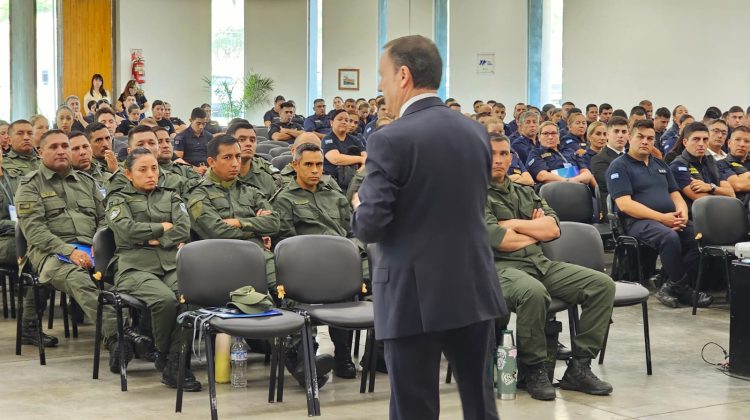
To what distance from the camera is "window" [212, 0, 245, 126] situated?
19.7 metres

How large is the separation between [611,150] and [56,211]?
4.67 meters

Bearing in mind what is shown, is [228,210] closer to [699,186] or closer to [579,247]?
[579,247]

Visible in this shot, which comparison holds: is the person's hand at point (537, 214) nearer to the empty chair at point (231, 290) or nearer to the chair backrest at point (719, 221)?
the empty chair at point (231, 290)

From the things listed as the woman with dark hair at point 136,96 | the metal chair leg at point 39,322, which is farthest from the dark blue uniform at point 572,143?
the woman with dark hair at point 136,96

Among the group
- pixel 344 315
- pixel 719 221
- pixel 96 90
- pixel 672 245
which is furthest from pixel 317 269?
pixel 96 90

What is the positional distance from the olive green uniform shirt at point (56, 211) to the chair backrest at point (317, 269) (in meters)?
1.41

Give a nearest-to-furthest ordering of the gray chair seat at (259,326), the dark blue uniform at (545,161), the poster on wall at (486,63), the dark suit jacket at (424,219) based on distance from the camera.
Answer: the dark suit jacket at (424,219), the gray chair seat at (259,326), the dark blue uniform at (545,161), the poster on wall at (486,63)

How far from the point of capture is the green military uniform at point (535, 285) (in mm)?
4727

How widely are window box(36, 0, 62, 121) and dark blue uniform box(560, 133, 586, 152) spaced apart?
11137 mm

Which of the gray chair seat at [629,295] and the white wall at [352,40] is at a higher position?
the white wall at [352,40]

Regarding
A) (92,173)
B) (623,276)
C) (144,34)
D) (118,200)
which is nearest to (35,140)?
(92,173)

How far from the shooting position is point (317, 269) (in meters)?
4.89

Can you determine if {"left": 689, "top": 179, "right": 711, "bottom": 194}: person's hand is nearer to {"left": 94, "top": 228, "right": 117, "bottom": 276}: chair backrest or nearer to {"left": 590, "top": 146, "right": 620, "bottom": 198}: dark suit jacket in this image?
{"left": 590, "top": 146, "right": 620, "bottom": 198}: dark suit jacket

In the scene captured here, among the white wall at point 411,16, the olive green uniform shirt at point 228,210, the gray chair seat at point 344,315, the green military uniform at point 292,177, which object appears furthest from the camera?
the white wall at point 411,16
